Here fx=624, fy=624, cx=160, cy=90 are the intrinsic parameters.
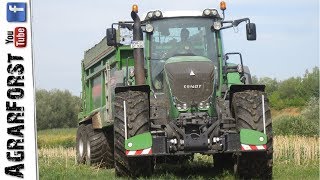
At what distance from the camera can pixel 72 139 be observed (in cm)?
5416

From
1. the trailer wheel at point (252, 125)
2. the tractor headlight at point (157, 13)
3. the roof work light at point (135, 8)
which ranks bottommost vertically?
the trailer wheel at point (252, 125)

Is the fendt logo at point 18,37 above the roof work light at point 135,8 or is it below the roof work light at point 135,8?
below

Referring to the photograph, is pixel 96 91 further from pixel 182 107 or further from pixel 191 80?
pixel 191 80

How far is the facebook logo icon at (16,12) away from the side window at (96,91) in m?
9.51

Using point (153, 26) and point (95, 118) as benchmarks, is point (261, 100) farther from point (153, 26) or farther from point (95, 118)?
point (95, 118)

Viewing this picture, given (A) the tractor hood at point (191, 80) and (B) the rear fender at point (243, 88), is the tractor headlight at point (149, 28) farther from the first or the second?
(B) the rear fender at point (243, 88)

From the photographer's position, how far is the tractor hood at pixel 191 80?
10492mm

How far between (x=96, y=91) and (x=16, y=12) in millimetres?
10314

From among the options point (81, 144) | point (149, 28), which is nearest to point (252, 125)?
point (149, 28)

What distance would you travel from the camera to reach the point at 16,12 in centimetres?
589

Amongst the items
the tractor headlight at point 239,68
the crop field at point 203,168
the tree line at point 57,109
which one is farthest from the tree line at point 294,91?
the tractor headlight at point 239,68

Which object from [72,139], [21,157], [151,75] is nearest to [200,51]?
[151,75]

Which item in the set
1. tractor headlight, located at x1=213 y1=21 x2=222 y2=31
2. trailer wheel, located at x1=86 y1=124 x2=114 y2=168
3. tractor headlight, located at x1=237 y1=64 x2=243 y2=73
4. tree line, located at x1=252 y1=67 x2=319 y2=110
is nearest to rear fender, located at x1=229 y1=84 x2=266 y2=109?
tractor headlight, located at x1=237 y1=64 x2=243 y2=73

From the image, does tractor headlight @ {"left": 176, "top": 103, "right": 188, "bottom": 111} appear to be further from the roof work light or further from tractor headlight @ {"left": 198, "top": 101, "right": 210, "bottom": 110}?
the roof work light
